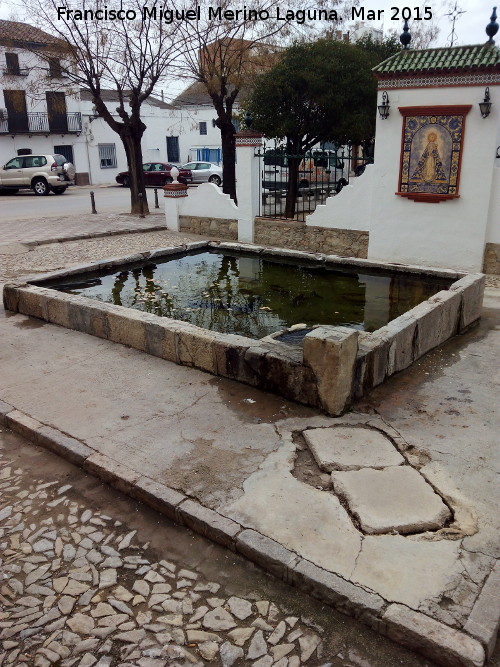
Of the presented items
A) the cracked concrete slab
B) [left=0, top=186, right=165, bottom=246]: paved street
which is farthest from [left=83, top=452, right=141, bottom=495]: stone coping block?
[left=0, top=186, right=165, bottom=246]: paved street

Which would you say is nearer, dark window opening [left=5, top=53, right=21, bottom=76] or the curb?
the curb

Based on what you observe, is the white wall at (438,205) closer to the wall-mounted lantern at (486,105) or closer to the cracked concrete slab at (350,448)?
the wall-mounted lantern at (486,105)

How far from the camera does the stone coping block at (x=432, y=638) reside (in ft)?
8.16

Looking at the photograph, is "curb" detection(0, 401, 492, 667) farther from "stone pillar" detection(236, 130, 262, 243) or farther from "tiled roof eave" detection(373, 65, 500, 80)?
"stone pillar" detection(236, 130, 262, 243)

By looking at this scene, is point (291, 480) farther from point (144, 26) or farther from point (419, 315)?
point (144, 26)

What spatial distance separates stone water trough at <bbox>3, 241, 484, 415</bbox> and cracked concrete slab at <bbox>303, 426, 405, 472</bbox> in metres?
0.33

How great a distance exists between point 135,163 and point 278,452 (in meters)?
14.7

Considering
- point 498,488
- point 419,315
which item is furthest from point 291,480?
point 419,315

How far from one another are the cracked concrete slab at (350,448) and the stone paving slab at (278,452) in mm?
118

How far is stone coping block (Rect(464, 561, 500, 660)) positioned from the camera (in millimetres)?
2553

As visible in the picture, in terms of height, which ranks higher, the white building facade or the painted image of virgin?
the white building facade

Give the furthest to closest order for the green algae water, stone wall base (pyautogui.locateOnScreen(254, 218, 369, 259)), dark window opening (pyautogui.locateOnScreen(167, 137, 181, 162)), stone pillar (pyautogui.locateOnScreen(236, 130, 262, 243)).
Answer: dark window opening (pyautogui.locateOnScreen(167, 137, 181, 162))
stone pillar (pyautogui.locateOnScreen(236, 130, 262, 243))
stone wall base (pyautogui.locateOnScreen(254, 218, 369, 259))
the green algae water

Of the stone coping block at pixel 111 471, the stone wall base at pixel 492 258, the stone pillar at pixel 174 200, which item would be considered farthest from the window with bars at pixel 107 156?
the stone coping block at pixel 111 471

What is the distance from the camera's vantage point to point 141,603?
2.93 metres
